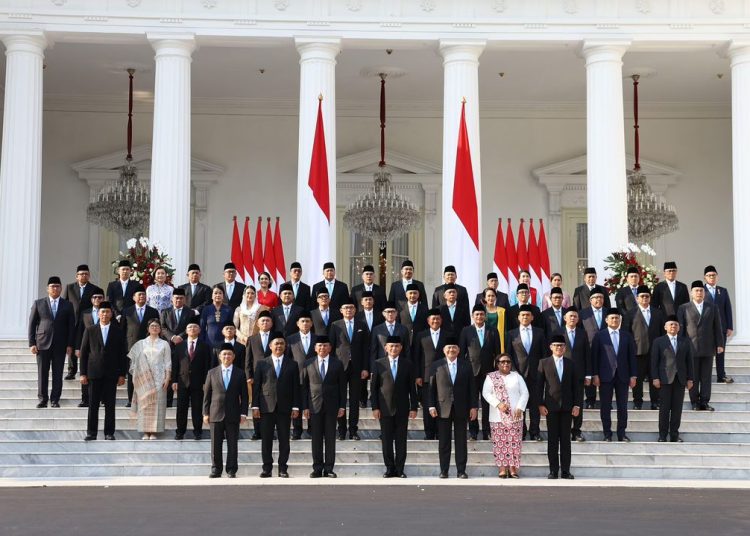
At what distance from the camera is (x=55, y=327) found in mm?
16016

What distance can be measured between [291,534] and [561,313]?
7715mm

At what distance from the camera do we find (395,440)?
46.5 ft

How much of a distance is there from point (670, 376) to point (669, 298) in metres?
2.49

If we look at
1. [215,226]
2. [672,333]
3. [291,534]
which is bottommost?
[291,534]

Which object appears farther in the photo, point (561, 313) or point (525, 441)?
point (561, 313)

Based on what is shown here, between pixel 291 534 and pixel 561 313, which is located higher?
pixel 561 313

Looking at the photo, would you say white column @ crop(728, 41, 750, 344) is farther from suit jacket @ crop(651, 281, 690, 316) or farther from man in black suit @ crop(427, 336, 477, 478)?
man in black suit @ crop(427, 336, 477, 478)

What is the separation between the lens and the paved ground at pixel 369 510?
9781 mm

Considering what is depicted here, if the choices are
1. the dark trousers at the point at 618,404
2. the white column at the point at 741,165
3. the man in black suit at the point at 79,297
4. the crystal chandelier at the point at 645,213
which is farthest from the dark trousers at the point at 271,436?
the crystal chandelier at the point at 645,213

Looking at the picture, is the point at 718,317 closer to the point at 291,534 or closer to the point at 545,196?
the point at 291,534

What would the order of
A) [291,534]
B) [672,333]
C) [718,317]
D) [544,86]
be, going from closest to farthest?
1. [291,534]
2. [672,333]
3. [718,317]
4. [544,86]

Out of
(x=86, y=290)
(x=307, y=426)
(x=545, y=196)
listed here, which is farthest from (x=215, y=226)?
(x=307, y=426)

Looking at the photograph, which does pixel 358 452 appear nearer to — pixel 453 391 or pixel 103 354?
pixel 453 391

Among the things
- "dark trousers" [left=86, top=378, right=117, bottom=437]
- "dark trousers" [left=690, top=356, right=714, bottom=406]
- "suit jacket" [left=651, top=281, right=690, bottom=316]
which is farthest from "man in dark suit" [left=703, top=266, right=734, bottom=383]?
"dark trousers" [left=86, top=378, right=117, bottom=437]
